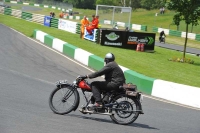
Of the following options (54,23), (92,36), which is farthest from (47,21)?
(92,36)

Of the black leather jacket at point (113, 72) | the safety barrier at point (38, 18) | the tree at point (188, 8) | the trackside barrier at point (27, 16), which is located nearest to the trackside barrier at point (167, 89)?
the black leather jacket at point (113, 72)

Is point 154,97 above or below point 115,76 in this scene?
below

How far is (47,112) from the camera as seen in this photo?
34.9 ft

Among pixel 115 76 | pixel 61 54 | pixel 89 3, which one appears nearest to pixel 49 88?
pixel 115 76

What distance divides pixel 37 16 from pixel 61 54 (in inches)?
1081

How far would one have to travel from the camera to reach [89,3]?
111m

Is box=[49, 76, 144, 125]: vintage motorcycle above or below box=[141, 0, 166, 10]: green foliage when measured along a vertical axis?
below

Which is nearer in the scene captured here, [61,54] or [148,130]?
[148,130]

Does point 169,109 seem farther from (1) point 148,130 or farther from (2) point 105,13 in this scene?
(2) point 105,13

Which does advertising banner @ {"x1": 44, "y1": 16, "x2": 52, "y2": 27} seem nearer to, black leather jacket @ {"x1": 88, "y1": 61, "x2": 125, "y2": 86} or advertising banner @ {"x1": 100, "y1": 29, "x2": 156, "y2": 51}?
advertising banner @ {"x1": 100, "y1": 29, "x2": 156, "y2": 51}

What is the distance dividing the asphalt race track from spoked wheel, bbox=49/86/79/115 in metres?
0.16

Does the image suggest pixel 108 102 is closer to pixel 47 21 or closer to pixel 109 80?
pixel 109 80

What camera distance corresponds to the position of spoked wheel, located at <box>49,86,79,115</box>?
416 inches

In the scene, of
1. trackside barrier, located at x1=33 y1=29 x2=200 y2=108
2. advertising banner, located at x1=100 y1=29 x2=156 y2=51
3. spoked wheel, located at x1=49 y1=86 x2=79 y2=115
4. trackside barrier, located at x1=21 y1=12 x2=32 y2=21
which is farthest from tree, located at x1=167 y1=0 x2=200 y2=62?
trackside barrier, located at x1=21 y1=12 x2=32 y2=21
